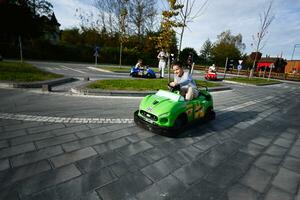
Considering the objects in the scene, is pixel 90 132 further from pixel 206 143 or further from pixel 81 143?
pixel 206 143

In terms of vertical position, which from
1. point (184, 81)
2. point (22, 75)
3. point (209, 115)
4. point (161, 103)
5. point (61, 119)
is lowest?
point (61, 119)

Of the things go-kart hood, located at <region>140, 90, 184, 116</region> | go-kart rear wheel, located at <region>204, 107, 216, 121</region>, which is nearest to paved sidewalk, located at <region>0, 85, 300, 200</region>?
go-kart rear wheel, located at <region>204, 107, 216, 121</region>

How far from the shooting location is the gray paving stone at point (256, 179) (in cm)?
267

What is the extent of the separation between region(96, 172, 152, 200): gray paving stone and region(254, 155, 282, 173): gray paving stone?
2181 mm

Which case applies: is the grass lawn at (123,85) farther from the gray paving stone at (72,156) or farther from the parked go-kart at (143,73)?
the gray paving stone at (72,156)

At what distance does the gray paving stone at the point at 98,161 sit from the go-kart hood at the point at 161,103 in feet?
4.06

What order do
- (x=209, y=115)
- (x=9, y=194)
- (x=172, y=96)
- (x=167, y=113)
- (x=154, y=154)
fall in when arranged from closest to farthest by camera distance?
(x=9, y=194), (x=154, y=154), (x=167, y=113), (x=172, y=96), (x=209, y=115)

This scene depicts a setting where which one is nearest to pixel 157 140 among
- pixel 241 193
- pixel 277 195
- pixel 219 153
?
pixel 219 153

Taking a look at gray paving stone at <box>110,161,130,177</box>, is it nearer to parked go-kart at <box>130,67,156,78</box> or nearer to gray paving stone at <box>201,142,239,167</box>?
gray paving stone at <box>201,142,239,167</box>

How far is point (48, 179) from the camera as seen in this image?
244cm

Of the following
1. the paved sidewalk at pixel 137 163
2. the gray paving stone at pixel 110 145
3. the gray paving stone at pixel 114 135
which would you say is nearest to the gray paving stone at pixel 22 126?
the paved sidewalk at pixel 137 163

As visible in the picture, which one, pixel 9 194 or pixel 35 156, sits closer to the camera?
pixel 9 194

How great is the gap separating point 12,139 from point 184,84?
12.9 feet

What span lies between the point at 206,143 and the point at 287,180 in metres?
1.51
